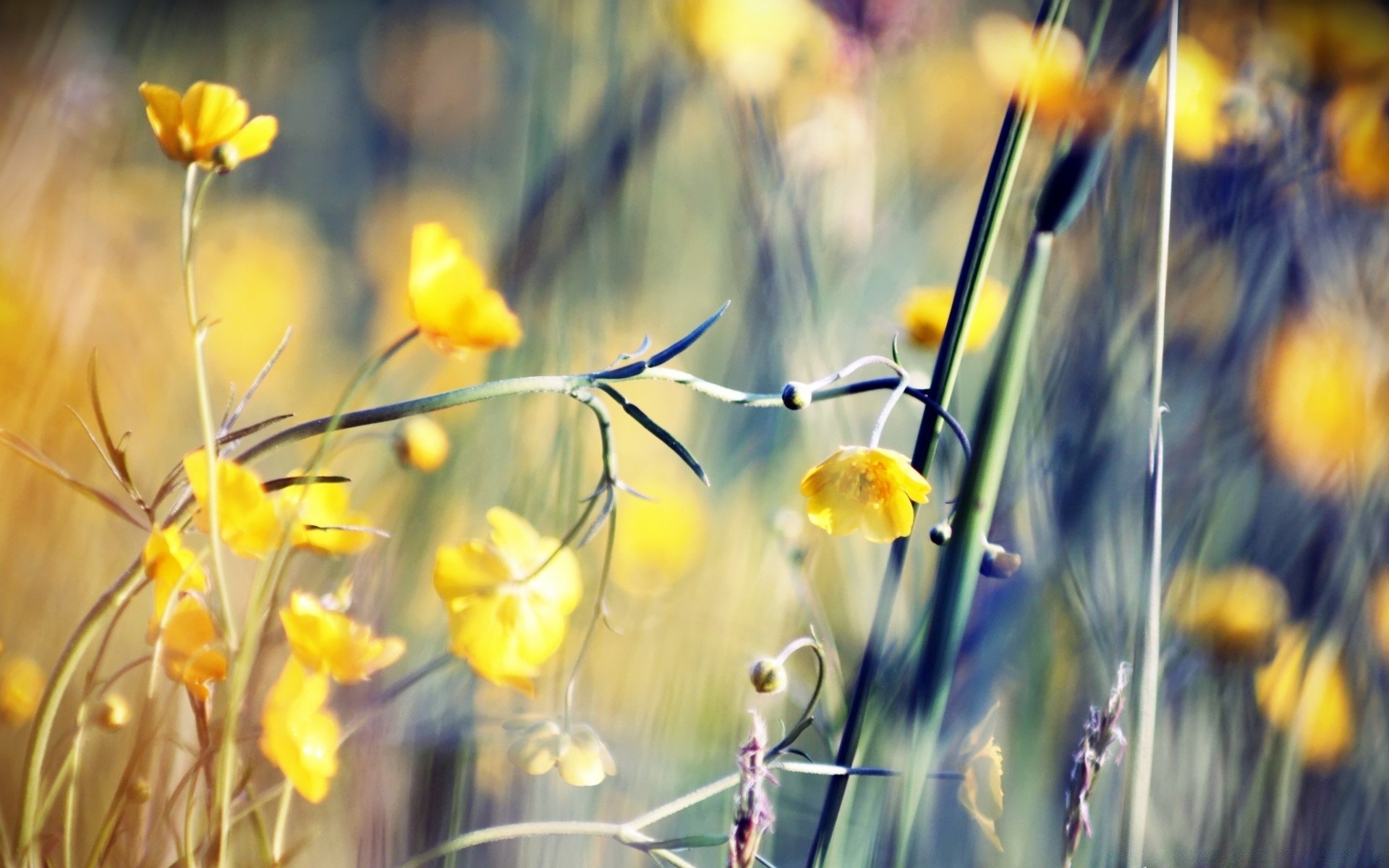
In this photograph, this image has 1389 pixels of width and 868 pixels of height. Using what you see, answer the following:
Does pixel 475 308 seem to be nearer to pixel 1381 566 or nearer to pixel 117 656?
pixel 117 656

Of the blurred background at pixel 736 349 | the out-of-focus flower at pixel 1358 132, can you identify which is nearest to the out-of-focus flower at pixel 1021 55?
the blurred background at pixel 736 349

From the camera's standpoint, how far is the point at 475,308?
420 millimetres

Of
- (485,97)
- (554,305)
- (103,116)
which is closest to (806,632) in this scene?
(554,305)

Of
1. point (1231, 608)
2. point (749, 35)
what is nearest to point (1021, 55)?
point (749, 35)

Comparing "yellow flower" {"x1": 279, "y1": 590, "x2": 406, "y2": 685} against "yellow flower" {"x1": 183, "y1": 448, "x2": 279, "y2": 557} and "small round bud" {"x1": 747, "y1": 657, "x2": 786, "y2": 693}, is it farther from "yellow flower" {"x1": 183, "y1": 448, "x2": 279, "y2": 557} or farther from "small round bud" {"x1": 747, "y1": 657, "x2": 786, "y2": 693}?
"small round bud" {"x1": 747, "y1": 657, "x2": 786, "y2": 693}

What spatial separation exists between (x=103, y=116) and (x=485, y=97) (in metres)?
0.18

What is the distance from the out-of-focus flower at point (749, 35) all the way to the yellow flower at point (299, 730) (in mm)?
381

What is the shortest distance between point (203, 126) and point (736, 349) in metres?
0.27

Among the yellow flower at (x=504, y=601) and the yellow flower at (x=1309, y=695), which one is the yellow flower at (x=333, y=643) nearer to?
the yellow flower at (x=504, y=601)

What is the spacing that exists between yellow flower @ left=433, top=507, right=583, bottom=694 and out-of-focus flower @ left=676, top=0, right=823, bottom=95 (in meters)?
0.28

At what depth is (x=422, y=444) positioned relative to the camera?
0.44m

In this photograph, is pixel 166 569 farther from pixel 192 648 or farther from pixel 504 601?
pixel 504 601

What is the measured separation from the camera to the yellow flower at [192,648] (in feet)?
1.30

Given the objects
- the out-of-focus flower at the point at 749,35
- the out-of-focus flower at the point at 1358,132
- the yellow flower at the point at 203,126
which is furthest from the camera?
the out-of-focus flower at the point at 1358,132
